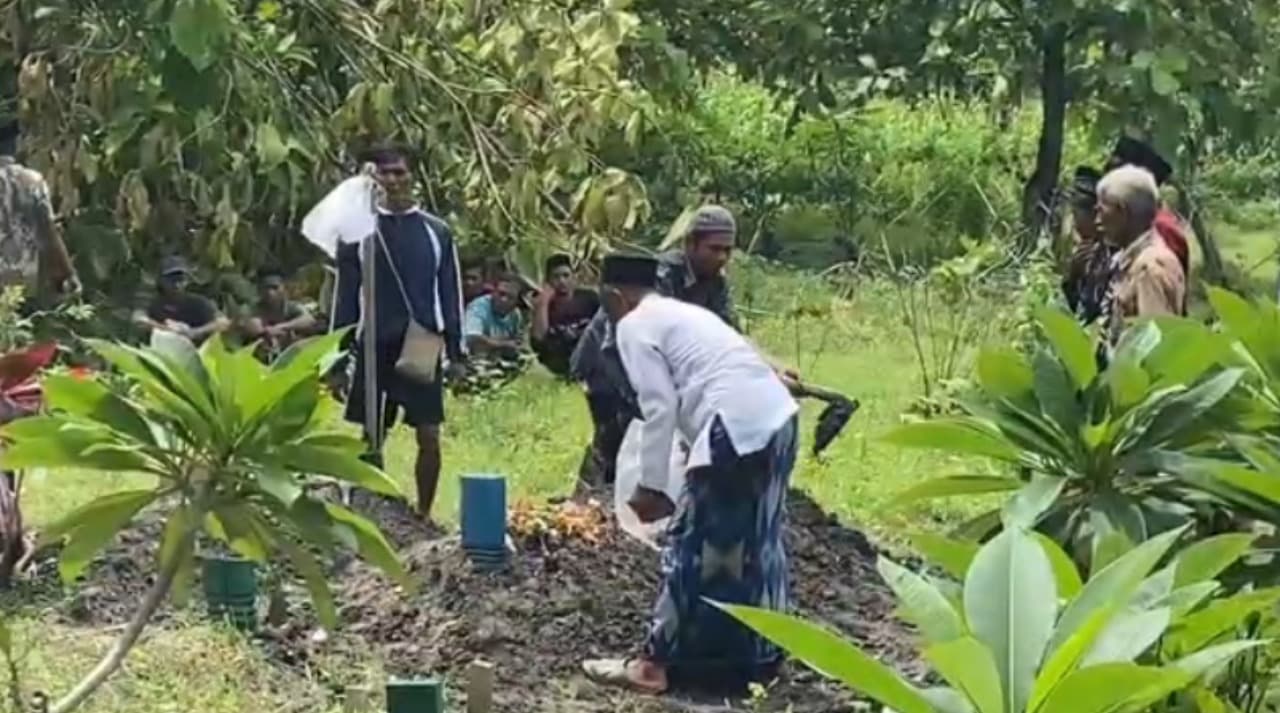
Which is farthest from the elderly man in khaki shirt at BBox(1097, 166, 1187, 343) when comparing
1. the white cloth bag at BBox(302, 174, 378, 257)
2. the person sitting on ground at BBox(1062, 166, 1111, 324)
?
the white cloth bag at BBox(302, 174, 378, 257)

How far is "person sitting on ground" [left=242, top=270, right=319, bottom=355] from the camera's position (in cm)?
1054

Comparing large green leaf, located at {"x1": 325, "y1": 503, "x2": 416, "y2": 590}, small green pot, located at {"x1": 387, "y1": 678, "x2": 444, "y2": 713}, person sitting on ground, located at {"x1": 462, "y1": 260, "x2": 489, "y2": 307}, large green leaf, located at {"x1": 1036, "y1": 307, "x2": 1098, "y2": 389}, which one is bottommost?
small green pot, located at {"x1": 387, "y1": 678, "x2": 444, "y2": 713}

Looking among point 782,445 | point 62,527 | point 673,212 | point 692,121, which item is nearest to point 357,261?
point 782,445

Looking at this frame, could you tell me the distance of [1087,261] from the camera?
819 cm

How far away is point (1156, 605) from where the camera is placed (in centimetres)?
256

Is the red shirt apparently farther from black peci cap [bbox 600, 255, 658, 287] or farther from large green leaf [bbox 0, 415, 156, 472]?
large green leaf [bbox 0, 415, 156, 472]

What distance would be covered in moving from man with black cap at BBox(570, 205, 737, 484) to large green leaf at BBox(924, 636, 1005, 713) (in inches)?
191

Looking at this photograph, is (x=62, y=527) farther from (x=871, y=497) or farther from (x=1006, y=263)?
(x=1006, y=263)

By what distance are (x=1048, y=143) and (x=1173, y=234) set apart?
8.20 m

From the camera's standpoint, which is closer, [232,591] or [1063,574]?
[1063,574]

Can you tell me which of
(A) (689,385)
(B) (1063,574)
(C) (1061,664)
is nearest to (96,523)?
(B) (1063,574)

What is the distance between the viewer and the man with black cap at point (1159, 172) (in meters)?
7.41

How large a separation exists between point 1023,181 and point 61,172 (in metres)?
9.21

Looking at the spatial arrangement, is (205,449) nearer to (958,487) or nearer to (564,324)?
(958,487)
